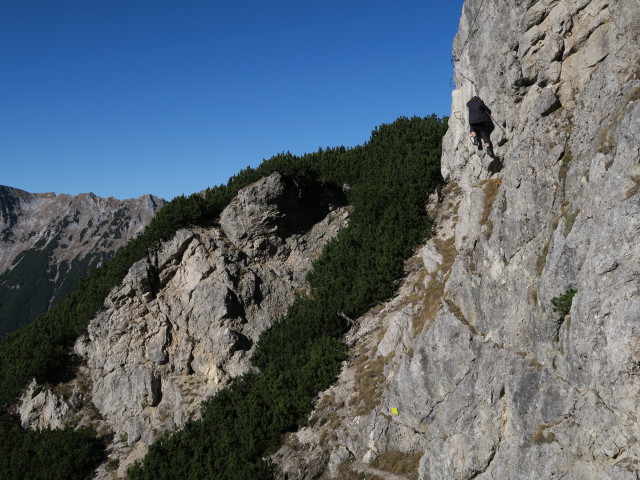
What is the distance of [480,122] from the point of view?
1897 centimetres

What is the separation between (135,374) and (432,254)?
18921 mm

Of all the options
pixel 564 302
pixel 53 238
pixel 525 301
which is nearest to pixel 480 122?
pixel 525 301

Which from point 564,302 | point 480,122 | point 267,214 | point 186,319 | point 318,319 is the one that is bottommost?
point 186,319

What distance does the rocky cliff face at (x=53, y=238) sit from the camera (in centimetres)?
12850

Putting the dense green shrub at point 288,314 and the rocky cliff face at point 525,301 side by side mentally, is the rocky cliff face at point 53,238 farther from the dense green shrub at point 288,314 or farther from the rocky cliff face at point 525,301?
the rocky cliff face at point 525,301

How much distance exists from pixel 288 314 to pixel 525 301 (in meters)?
16.3

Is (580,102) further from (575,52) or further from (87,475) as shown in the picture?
(87,475)

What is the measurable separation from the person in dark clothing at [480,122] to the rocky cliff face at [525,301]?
437 mm

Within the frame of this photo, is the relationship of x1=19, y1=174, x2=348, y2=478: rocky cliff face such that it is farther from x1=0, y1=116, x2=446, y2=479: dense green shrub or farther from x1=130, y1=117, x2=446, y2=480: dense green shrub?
x1=130, y1=117, x2=446, y2=480: dense green shrub

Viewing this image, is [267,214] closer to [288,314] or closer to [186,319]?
[288,314]

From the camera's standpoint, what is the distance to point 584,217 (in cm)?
1253

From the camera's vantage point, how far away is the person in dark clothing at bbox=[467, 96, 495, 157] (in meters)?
18.9

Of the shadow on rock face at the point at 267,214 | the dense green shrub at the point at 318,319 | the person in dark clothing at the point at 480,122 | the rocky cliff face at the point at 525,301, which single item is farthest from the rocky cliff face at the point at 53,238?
the person in dark clothing at the point at 480,122

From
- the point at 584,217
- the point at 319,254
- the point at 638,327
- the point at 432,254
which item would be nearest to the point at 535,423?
the point at 638,327
